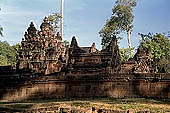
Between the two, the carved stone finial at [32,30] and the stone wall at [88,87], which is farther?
the carved stone finial at [32,30]

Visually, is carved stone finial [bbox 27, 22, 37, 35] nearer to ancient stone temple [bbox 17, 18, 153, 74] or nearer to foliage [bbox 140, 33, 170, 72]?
ancient stone temple [bbox 17, 18, 153, 74]

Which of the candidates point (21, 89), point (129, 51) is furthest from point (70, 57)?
point (129, 51)

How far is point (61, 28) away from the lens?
40750 mm

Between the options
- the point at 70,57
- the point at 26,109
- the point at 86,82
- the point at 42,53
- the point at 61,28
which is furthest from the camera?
the point at 61,28

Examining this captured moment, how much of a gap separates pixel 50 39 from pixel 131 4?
81.1 ft

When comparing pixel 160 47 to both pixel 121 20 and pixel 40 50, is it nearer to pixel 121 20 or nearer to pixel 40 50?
pixel 121 20

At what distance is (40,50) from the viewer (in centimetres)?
2400

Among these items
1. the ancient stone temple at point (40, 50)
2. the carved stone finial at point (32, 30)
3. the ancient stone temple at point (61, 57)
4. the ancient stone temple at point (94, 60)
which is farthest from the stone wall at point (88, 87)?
the carved stone finial at point (32, 30)

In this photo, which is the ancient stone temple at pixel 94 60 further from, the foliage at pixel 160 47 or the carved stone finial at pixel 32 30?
the foliage at pixel 160 47

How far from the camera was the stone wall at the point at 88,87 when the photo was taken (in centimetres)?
1052

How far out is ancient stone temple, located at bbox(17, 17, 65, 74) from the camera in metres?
22.0

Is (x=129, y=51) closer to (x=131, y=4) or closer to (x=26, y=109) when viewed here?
(x=131, y=4)

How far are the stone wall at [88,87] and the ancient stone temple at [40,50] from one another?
27.1 ft

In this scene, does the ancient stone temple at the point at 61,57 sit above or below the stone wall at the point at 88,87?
above
